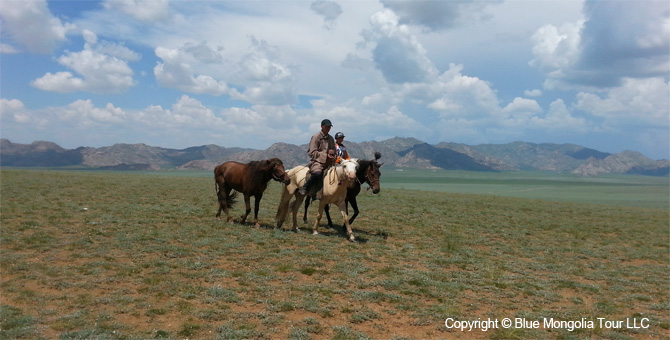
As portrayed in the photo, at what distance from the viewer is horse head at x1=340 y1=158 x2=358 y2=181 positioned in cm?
1096

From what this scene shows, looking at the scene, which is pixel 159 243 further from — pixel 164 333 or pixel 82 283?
pixel 164 333

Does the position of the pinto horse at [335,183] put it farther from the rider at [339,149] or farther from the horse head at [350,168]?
the rider at [339,149]

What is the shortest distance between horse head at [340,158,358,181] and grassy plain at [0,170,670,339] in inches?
80.1

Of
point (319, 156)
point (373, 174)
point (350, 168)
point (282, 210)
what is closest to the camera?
point (350, 168)

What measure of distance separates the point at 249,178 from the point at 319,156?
8.59 ft

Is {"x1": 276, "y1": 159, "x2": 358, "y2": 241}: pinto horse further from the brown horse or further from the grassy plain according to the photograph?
the grassy plain

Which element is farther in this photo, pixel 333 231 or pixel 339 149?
pixel 333 231

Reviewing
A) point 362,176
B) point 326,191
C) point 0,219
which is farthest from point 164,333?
point 0,219

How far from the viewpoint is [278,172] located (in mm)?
11984

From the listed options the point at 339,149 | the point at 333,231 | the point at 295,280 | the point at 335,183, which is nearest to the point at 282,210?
the point at 333,231

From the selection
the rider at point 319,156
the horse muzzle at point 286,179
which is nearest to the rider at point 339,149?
the rider at point 319,156

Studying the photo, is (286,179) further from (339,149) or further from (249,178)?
(339,149)

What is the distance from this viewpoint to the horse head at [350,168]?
1096cm

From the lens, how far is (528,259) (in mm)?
11539
